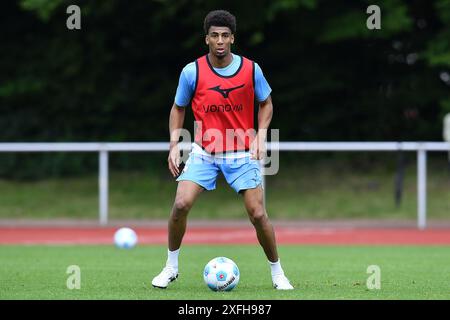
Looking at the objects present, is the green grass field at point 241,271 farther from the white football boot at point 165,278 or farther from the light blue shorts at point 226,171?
the light blue shorts at point 226,171

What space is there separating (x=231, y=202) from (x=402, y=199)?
387cm

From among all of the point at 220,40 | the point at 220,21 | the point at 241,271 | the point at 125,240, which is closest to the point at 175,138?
the point at 220,40

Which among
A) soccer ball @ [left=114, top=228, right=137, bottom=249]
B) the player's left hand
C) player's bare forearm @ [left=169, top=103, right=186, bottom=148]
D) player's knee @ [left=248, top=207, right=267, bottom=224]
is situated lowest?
soccer ball @ [left=114, top=228, right=137, bottom=249]

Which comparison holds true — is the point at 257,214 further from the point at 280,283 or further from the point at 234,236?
the point at 234,236

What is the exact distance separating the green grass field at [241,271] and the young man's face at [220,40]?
220cm

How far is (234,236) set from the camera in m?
19.0

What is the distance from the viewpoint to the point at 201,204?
915 inches

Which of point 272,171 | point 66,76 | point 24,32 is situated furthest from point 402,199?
point 24,32

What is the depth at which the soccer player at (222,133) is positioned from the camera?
31.0 ft

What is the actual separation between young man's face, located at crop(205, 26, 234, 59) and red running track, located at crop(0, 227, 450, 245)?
28.1ft

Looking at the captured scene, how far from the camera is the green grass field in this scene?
9.18 m

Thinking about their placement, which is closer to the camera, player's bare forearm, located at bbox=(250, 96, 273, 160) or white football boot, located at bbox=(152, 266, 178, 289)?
player's bare forearm, located at bbox=(250, 96, 273, 160)

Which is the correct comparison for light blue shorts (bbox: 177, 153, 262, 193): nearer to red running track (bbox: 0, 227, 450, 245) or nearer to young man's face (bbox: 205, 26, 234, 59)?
young man's face (bbox: 205, 26, 234, 59)

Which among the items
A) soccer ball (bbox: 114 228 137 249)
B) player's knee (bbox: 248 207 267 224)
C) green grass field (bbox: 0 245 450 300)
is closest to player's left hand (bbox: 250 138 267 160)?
player's knee (bbox: 248 207 267 224)
